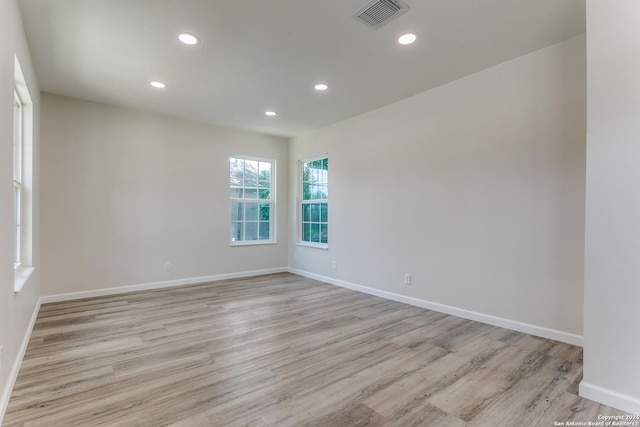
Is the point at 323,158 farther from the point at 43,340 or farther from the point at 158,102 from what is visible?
the point at 43,340

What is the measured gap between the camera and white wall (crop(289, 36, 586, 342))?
2.69 meters

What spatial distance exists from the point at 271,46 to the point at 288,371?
2.67 m

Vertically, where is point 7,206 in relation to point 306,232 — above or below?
above

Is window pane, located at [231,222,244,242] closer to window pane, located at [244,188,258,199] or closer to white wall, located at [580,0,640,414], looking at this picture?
window pane, located at [244,188,258,199]

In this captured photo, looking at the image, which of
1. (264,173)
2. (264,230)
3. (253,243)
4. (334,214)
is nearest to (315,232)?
(334,214)

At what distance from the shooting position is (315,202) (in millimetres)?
5629

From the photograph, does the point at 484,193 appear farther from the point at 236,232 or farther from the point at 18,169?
the point at 18,169

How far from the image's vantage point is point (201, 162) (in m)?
5.12

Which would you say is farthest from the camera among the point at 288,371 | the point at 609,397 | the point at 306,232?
the point at 306,232

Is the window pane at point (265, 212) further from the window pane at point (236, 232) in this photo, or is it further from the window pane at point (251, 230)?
the window pane at point (236, 232)

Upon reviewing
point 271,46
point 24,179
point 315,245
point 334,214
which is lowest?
point 315,245

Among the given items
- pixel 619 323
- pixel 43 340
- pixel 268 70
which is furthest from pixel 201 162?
pixel 619 323

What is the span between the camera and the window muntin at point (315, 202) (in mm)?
5383

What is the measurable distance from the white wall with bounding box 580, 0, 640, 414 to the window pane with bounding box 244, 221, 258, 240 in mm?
4826
